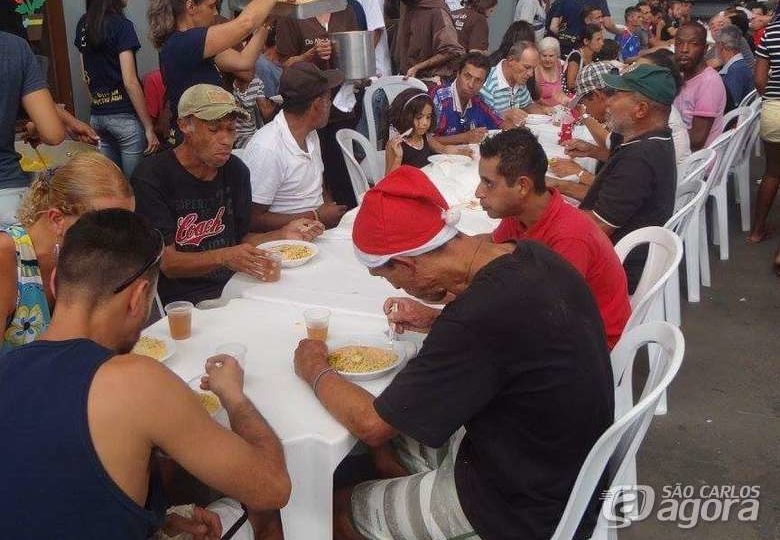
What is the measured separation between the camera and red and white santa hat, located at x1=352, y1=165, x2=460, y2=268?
202 centimetres

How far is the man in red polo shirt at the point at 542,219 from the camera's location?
2682 mm

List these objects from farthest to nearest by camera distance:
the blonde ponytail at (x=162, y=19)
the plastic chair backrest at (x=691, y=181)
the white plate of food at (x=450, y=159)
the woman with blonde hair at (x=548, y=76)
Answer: the woman with blonde hair at (x=548, y=76)
the white plate of food at (x=450, y=159)
the blonde ponytail at (x=162, y=19)
the plastic chair backrest at (x=691, y=181)

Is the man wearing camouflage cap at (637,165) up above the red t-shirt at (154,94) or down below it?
below

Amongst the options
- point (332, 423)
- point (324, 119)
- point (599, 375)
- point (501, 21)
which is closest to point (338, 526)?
point (332, 423)

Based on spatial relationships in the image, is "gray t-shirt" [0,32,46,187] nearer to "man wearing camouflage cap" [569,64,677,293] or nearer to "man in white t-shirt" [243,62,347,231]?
"man in white t-shirt" [243,62,347,231]

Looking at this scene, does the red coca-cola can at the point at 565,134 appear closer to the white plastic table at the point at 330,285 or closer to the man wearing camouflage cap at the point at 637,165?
the man wearing camouflage cap at the point at 637,165

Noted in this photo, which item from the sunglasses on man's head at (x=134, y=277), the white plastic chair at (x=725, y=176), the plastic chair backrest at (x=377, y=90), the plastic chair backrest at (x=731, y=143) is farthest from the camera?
the plastic chair backrest at (x=377, y=90)

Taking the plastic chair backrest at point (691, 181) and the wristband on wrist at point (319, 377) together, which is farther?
the plastic chair backrest at point (691, 181)

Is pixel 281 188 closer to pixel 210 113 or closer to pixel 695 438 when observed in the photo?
pixel 210 113

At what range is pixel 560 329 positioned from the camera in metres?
1.78

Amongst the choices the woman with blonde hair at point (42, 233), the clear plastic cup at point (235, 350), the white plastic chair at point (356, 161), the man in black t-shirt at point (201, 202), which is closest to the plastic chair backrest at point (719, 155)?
the white plastic chair at point (356, 161)

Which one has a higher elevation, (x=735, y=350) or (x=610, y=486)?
(x=610, y=486)

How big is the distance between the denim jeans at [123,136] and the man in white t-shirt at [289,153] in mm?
1724

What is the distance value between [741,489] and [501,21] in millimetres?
9993
